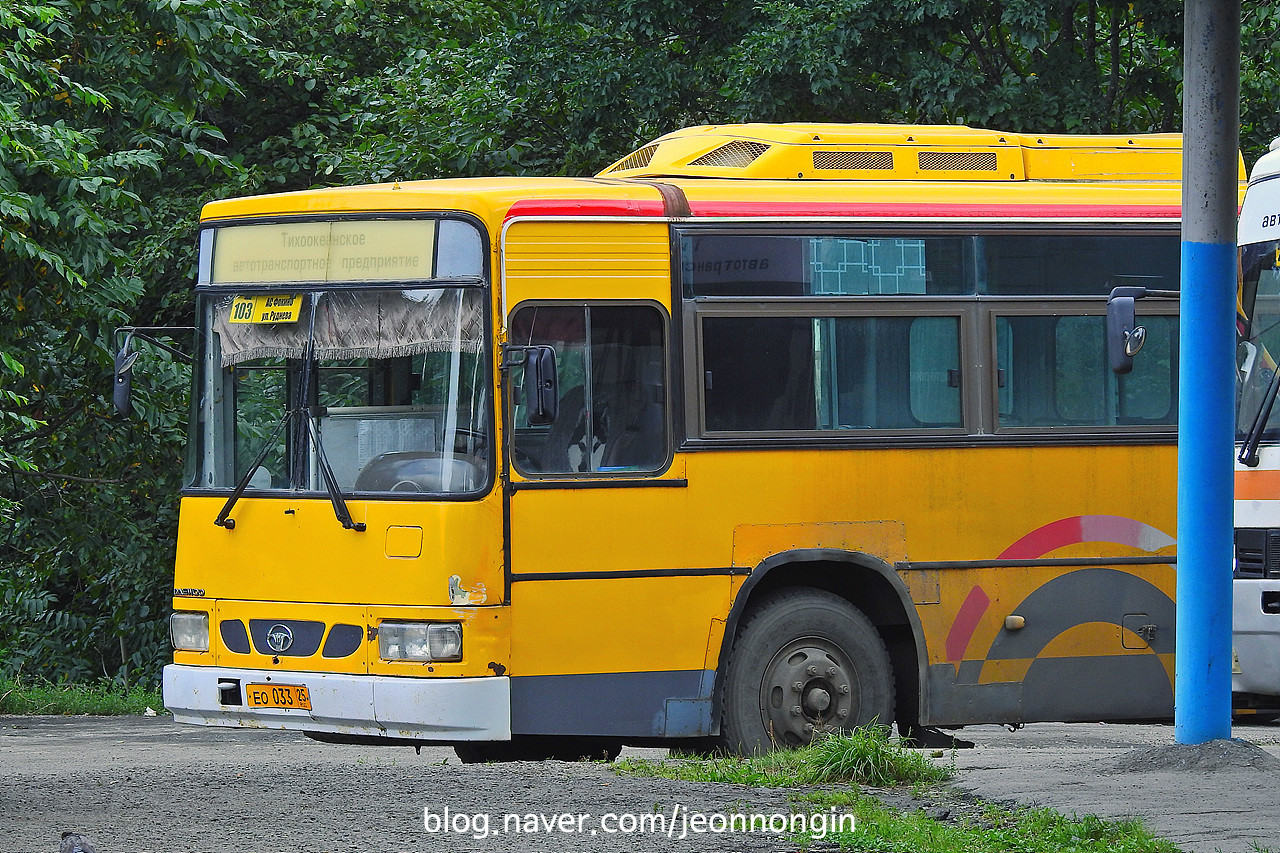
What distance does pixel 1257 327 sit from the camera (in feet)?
33.3

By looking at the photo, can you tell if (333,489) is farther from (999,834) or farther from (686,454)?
(999,834)

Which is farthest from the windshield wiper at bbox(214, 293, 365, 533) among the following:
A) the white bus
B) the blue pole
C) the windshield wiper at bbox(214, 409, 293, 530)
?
the white bus

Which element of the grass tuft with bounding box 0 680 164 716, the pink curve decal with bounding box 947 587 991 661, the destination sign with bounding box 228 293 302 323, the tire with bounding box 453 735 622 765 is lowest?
the grass tuft with bounding box 0 680 164 716

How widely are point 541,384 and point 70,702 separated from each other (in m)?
8.53

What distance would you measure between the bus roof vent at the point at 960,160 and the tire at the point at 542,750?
12.2 feet

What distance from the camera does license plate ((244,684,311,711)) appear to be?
28.4 feet

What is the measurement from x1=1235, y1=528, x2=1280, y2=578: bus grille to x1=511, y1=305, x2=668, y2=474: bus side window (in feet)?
11.0

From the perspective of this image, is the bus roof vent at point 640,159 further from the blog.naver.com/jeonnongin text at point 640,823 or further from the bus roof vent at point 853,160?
the blog.naver.com/jeonnongin text at point 640,823

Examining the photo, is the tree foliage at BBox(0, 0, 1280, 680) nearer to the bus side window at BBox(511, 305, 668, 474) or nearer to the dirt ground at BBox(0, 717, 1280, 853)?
the dirt ground at BBox(0, 717, 1280, 853)

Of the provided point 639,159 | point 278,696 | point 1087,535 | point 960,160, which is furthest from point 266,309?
point 1087,535

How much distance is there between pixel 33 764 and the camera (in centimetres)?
1092

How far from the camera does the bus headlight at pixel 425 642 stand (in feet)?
27.8

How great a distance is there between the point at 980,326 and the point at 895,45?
5323mm

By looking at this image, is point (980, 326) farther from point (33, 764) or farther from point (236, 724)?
point (33, 764)
